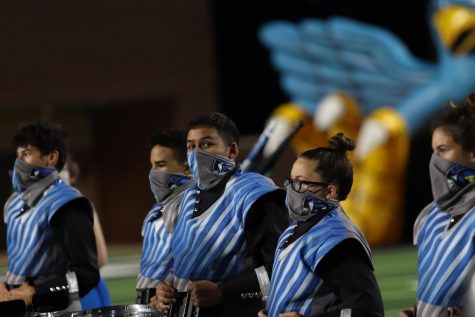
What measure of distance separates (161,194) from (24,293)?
0.95 metres

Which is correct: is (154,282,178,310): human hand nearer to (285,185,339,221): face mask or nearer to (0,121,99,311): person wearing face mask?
(0,121,99,311): person wearing face mask

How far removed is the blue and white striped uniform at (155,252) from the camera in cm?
575

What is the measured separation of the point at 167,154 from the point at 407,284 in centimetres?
801

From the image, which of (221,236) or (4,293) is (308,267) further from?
(4,293)

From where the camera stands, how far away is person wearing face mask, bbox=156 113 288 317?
4.58 m

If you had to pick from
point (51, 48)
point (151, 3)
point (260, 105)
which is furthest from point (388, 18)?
point (51, 48)

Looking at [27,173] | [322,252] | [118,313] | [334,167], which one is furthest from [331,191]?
[27,173]

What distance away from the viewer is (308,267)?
4.02 meters

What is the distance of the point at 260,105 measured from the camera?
21.6 metres

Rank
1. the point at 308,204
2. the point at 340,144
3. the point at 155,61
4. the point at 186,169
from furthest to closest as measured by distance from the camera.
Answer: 1. the point at 155,61
2. the point at 186,169
3. the point at 340,144
4. the point at 308,204

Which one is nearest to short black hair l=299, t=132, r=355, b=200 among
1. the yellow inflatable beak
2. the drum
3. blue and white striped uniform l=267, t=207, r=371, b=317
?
blue and white striped uniform l=267, t=207, r=371, b=317

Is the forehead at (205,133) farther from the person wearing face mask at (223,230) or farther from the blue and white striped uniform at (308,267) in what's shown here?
the blue and white striped uniform at (308,267)

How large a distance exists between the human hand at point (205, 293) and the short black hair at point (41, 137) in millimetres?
1485

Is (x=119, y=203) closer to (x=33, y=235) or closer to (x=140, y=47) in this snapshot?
(x=140, y=47)
